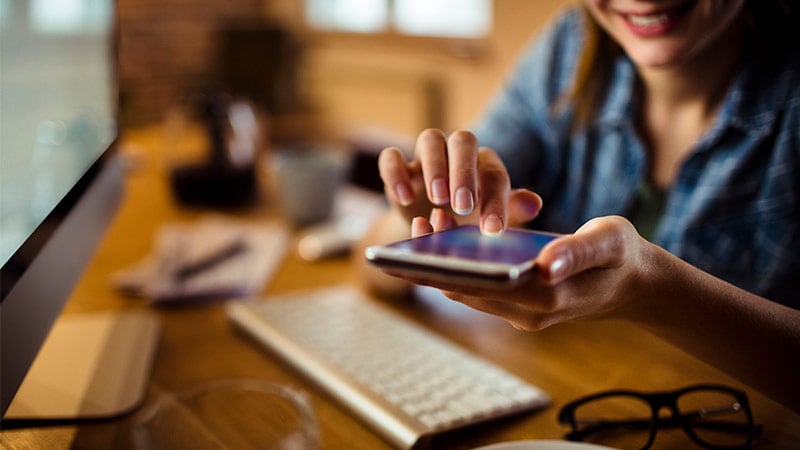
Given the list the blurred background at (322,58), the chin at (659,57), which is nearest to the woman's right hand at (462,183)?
the chin at (659,57)

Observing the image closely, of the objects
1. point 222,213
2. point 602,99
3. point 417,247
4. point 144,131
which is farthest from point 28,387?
point 144,131

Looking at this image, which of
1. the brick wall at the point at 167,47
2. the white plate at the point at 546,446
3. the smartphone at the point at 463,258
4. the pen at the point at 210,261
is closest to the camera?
the smartphone at the point at 463,258

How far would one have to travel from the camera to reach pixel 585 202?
1031 mm

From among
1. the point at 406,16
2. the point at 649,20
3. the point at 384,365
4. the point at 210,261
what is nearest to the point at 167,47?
the point at 406,16

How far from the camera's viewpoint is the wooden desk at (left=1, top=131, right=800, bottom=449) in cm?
60

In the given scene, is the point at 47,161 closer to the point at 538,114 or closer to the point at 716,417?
the point at 716,417

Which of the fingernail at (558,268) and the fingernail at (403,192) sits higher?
the fingernail at (558,268)

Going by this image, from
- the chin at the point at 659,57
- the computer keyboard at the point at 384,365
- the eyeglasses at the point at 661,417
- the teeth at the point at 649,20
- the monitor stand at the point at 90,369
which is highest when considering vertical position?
the teeth at the point at 649,20

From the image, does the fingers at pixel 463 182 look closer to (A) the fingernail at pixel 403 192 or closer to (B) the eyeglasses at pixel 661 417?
(A) the fingernail at pixel 403 192

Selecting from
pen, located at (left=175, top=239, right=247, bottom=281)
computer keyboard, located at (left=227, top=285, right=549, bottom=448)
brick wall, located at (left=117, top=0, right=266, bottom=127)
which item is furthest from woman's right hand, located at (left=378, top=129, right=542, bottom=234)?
brick wall, located at (left=117, top=0, right=266, bottom=127)

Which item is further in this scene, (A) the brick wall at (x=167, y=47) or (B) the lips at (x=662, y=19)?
(A) the brick wall at (x=167, y=47)

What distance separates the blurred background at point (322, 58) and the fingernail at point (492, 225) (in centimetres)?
257

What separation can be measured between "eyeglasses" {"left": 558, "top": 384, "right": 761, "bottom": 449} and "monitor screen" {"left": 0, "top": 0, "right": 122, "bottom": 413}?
0.40 meters

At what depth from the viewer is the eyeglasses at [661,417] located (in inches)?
23.0
